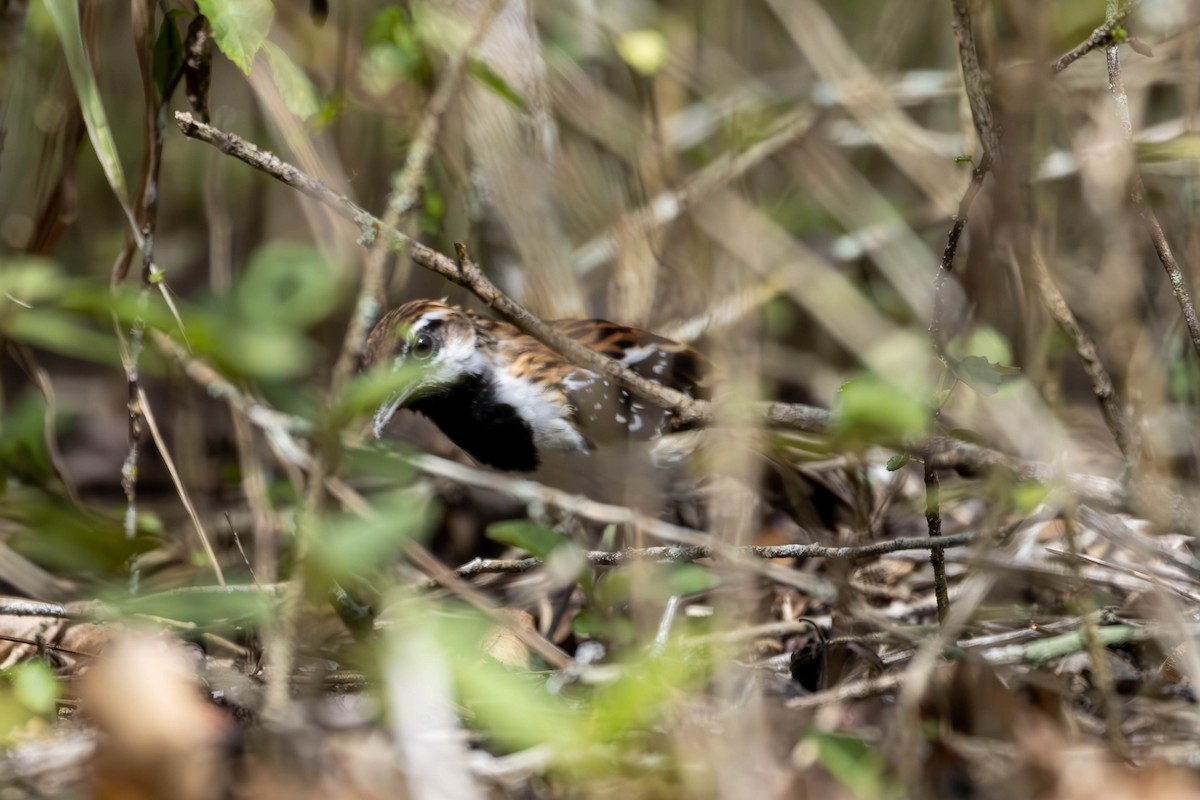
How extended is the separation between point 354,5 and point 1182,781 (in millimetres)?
4057

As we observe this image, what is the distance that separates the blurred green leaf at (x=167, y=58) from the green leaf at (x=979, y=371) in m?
2.30

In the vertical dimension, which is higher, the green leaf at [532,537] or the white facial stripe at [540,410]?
the white facial stripe at [540,410]

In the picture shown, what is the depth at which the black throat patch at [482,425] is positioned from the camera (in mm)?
4309

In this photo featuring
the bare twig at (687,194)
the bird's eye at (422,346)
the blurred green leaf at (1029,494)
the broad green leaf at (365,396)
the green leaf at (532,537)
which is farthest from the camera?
the bare twig at (687,194)

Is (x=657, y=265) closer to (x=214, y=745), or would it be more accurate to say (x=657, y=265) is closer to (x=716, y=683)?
(x=716, y=683)

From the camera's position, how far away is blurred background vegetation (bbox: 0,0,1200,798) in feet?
7.09

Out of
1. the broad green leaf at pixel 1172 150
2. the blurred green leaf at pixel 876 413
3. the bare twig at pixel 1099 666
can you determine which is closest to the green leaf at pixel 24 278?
the blurred green leaf at pixel 876 413

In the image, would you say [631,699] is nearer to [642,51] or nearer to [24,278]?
[24,278]

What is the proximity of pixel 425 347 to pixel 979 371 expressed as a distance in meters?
2.36

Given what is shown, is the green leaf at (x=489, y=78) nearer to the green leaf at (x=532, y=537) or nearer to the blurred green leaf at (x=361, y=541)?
the green leaf at (x=532, y=537)

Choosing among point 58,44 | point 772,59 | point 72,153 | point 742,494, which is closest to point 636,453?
point 742,494

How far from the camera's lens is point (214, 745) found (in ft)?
7.06

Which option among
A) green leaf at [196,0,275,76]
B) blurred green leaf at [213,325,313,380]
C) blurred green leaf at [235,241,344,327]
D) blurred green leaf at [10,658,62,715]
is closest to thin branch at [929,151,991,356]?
blurred green leaf at [213,325,313,380]

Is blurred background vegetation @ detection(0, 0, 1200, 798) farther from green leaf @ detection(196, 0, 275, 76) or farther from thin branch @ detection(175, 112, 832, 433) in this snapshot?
thin branch @ detection(175, 112, 832, 433)
